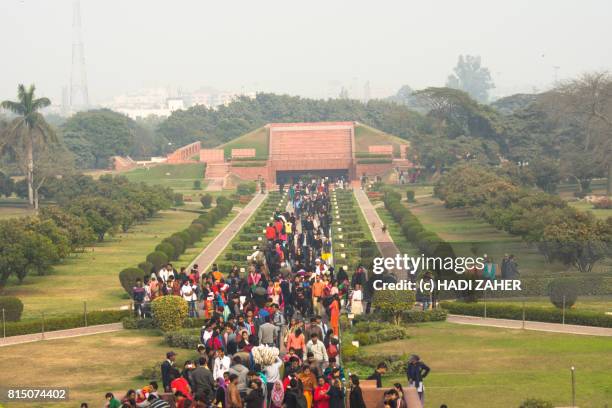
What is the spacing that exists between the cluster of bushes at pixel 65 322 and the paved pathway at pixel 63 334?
0.52ft

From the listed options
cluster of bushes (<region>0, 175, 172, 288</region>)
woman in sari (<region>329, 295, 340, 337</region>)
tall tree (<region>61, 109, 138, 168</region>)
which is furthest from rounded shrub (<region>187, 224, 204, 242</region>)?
tall tree (<region>61, 109, 138, 168</region>)

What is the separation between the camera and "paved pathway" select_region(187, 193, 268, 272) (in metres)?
45.8

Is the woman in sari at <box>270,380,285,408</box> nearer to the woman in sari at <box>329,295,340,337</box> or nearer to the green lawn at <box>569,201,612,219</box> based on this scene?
the woman in sari at <box>329,295,340,337</box>

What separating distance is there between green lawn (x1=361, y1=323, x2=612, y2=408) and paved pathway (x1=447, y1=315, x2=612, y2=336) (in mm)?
496

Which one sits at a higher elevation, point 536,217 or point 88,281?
point 536,217

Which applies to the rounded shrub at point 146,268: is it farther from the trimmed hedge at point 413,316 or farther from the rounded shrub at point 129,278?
the trimmed hedge at point 413,316

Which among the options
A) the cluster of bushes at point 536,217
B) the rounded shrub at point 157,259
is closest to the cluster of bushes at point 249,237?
the rounded shrub at point 157,259

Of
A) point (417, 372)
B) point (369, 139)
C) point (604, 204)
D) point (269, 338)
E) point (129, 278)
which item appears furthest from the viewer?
point (369, 139)

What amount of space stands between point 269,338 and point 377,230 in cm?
3002

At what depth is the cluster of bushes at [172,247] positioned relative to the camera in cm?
3719

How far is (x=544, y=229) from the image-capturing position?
39281 millimetres

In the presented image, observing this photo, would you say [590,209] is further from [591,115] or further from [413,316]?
[413,316]

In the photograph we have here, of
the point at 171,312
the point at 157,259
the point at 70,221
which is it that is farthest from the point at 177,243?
the point at 171,312

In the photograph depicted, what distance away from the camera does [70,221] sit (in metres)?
46.3
